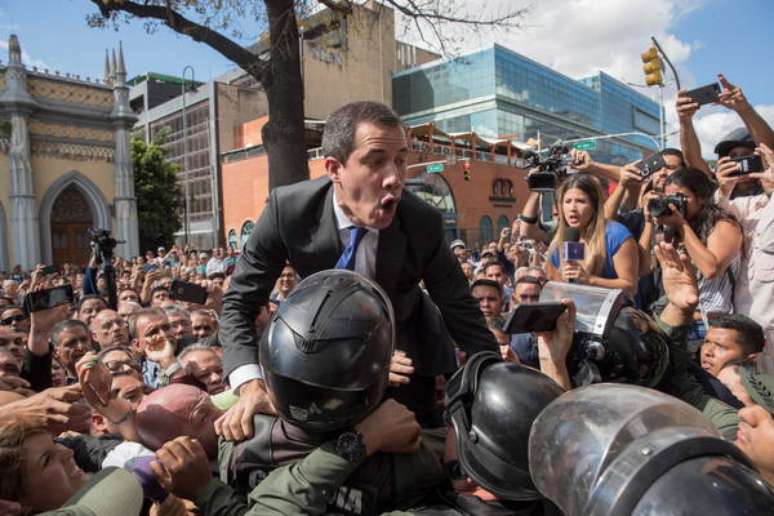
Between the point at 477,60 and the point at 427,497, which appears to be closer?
the point at 427,497

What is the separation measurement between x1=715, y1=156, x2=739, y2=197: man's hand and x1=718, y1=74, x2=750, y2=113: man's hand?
43 centimetres

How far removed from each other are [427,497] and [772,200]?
95.5 inches

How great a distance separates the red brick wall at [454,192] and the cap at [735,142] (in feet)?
91.8

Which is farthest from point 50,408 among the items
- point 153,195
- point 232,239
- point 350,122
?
point 232,239

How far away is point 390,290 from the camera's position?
6.26 feet

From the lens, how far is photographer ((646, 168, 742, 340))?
292cm

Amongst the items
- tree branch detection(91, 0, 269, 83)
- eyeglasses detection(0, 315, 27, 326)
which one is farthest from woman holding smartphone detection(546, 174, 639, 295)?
eyeglasses detection(0, 315, 27, 326)

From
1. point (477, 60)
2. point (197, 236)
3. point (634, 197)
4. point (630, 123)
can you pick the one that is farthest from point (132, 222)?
point (630, 123)

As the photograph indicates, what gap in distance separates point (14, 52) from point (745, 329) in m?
25.8

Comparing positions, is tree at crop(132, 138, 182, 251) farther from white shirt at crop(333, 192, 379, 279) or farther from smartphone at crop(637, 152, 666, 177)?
white shirt at crop(333, 192, 379, 279)

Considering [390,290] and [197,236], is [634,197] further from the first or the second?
[197,236]

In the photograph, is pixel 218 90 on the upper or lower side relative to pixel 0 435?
upper

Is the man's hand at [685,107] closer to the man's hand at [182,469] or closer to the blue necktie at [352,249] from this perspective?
the blue necktie at [352,249]

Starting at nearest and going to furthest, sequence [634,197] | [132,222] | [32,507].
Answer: [32,507], [634,197], [132,222]
